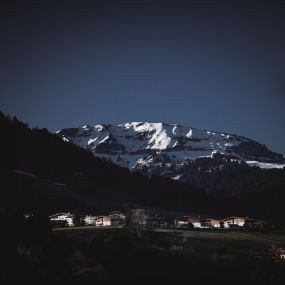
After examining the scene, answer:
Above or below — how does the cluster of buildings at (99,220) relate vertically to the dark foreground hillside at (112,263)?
above

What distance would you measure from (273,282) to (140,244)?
97.3ft

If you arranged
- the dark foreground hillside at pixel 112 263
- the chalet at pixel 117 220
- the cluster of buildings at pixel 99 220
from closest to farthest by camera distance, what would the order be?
the dark foreground hillside at pixel 112 263, the cluster of buildings at pixel 99 220, the chalet at pixel 117 220

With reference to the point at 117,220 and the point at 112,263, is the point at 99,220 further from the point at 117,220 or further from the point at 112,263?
the point at 112,263

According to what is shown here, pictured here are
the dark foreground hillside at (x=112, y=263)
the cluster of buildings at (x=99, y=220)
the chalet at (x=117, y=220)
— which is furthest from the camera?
the chalet at (x=117, y=220)

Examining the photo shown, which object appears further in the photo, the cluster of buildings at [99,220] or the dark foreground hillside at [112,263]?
the cluster of buildings at [99,220]

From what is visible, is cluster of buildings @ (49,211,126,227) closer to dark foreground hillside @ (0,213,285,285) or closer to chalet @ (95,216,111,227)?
chalet @ (95,216,111,227)

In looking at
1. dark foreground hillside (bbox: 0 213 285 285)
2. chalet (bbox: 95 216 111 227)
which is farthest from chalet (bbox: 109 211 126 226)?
dark foreground hillside (bbox: 0 213 285 285)

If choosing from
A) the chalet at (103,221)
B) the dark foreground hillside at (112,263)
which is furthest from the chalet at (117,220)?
the dark foreground hillside at (112,263)

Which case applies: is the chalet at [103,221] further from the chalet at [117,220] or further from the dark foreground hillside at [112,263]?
the dark foreground hillside at [112,263]

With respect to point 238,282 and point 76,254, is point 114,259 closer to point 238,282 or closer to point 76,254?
point 76,254

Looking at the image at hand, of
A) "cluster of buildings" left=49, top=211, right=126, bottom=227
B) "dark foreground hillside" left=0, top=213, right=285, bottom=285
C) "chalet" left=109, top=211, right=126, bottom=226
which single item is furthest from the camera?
"chalet" left=109, top=211, right=126, bottom=226

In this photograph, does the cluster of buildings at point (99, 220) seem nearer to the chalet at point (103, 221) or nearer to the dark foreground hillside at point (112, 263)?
the chalet at point (103, 221)

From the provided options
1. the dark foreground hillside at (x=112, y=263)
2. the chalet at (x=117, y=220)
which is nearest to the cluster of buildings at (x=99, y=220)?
the chalet at (x=117, y=220)

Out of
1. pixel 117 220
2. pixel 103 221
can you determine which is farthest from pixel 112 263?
pixel 117 220
